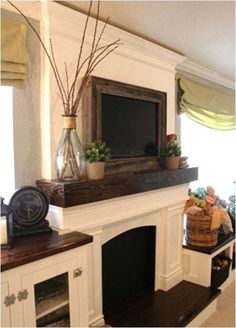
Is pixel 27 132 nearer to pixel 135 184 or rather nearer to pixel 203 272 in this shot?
pixel 135 184

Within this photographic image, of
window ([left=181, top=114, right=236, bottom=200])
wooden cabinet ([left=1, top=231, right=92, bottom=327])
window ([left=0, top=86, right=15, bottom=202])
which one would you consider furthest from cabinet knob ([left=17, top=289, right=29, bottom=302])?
window ([left=181, top=114, right=236, bottom=200])

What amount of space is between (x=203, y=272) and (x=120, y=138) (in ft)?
5.02

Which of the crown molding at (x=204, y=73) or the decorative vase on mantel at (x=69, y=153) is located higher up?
the crown molding at (x=204, y=73)

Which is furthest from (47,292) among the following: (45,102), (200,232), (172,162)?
(200,232)

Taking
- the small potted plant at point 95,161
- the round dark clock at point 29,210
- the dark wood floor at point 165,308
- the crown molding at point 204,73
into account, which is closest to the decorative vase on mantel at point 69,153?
the small potted plant at point 95,161

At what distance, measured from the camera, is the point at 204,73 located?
326 centimetres

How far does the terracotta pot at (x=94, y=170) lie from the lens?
1.74 m

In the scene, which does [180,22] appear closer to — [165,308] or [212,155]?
[165,308]

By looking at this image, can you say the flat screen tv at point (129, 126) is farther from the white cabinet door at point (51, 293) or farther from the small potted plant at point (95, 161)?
the white cabinet door at point (51, 293)

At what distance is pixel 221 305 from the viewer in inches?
103

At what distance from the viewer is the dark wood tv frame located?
1.84 meters

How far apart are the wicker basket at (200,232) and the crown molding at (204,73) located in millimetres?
1533

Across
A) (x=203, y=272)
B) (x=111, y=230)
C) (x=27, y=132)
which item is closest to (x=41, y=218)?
(x=27, y=132)

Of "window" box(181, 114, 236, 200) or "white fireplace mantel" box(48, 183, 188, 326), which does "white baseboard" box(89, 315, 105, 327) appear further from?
"window" box(181, 114, 236, 200)
